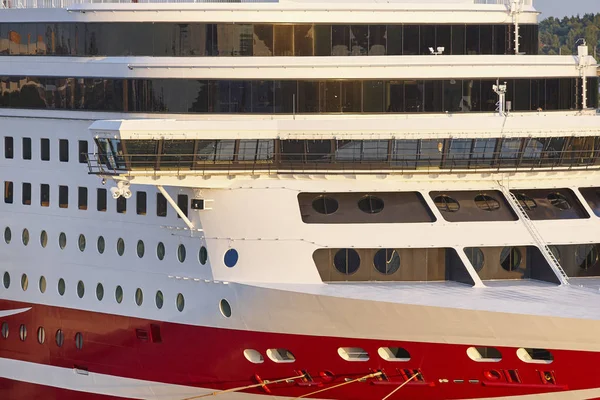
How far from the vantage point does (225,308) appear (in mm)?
36375

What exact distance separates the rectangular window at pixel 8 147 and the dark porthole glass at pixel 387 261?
1094 centimetres

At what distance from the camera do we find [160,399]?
3850cm

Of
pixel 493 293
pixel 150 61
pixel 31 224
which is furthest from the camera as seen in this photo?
pixel 31 224

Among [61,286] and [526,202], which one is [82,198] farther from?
[526,202]

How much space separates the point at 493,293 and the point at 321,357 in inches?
150

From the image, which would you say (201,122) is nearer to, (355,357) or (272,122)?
(272,122)

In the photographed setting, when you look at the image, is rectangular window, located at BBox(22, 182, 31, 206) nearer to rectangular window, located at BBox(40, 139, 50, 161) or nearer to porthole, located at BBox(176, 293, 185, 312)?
rectangular window, located at BBox(40, 139, 50, 161)

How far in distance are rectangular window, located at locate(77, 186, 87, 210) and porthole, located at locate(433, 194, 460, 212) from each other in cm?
873

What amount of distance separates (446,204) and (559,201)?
261 cm

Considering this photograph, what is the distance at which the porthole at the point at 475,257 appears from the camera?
36.1 metres

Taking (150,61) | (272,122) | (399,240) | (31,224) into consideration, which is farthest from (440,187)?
(31,224)

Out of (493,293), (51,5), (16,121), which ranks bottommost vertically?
(493,293)

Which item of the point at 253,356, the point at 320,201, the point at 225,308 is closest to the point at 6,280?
the point at 225,308

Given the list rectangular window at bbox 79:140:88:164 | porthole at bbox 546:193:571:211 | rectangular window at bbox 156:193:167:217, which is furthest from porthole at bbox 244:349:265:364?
porthole at bbox 546:193:571:211
